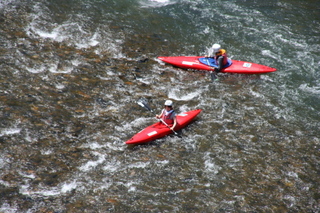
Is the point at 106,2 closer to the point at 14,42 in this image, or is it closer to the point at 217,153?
the point at 14,42

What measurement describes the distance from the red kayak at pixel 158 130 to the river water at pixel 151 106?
0.69ft

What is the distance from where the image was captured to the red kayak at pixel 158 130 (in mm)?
7617

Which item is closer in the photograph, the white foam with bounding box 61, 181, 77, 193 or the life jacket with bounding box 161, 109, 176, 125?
the white foam with bounding box 61, 181, 77, 193

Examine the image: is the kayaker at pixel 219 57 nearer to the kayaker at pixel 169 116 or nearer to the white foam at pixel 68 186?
the kayaker at pixel 169 116

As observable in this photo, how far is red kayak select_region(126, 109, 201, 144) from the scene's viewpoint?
762 centimetres

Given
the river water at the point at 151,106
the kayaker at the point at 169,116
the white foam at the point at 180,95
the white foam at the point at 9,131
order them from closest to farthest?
1. the river water at the point at 151,106
2. the white foam at the point at 9,131
3. the kayaker at the point at 169,116
4. the white foam at the point at 180,95

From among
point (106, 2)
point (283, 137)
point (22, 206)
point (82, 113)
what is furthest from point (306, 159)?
point (106, 2)

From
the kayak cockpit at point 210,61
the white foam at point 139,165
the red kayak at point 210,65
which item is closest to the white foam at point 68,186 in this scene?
the white foam at point 139,165

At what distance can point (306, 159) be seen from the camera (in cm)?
755

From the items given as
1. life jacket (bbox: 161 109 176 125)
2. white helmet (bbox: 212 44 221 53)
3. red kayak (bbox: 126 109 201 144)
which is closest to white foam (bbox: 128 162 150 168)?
red kayak (bbox: 126 109 201 144)

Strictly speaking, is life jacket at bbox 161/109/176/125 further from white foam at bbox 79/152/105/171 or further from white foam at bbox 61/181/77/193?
white foam at bbox 61/181/77/193

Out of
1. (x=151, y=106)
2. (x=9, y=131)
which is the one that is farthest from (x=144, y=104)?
(x=9, y=131)

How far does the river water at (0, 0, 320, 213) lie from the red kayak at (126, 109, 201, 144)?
0.69 ft

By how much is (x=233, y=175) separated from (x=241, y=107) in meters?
2.79
